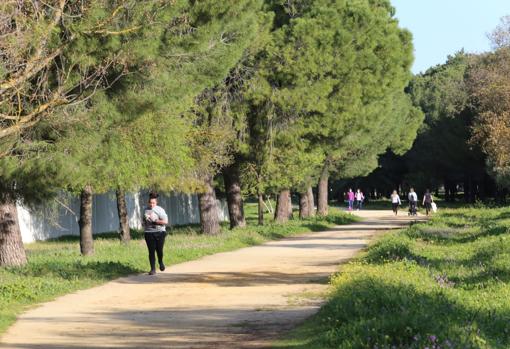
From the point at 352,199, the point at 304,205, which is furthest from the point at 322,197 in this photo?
the point at 352,199

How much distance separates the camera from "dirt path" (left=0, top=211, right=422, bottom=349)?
10.2m

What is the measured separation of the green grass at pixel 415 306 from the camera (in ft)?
26.2

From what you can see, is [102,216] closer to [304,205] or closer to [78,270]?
[304,205]

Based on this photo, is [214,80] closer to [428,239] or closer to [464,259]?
[464,259]

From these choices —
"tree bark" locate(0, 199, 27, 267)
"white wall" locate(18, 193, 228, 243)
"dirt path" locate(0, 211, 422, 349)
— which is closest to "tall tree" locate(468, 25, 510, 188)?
"white wall" locate(18, 193, 228, 243)

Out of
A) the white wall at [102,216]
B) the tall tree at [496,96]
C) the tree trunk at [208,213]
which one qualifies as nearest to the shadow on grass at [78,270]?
the white wall at [102,216]

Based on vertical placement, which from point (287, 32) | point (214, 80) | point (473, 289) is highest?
point (287, 32)

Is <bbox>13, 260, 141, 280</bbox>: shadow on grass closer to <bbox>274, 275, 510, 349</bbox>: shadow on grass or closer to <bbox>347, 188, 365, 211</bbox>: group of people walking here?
<bbox>274, 275, 510, 349</bbox>: shadow on grass

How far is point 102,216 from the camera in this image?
4269cm

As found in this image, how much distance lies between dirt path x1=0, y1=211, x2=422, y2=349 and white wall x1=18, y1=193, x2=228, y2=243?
46.8 ft

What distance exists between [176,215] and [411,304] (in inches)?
1640

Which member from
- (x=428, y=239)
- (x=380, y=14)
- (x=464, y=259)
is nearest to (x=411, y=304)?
(x=464, y=259)

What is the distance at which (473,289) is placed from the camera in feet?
44.2

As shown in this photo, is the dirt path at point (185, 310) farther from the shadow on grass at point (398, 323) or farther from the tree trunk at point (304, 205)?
the tree trunk at point (304, 205)
